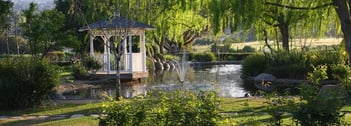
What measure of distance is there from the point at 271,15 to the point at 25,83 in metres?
13.1

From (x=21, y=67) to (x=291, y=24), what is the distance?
1421 centimetres

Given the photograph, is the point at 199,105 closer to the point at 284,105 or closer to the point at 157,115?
the point at 157,115

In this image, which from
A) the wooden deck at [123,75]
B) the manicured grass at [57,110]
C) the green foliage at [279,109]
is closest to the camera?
the green foliage at [279,109]

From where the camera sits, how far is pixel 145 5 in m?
17.4

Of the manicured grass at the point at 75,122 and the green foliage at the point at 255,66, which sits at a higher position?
the green foliage at the point at 255,66

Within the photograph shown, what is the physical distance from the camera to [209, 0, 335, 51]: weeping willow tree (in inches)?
556

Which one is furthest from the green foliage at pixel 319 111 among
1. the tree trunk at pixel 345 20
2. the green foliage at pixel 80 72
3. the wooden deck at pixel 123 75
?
the green foliage at pixel 80 72

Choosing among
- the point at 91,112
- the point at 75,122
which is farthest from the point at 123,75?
the point at 75,122

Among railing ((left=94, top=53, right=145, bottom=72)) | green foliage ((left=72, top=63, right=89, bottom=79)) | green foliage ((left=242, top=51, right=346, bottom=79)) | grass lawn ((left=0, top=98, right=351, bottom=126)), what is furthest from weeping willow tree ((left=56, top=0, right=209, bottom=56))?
grass lawn ((left=0, top=98, right=351, bottom=126))

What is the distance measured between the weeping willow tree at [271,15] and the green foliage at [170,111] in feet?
18.7

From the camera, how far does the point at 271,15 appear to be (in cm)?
2216

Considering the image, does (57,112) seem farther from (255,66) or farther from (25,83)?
(255,66)

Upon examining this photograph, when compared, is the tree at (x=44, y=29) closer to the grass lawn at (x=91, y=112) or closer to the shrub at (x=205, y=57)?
the grass lawn at (x=91, y=112)

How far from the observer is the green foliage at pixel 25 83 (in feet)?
38.7
